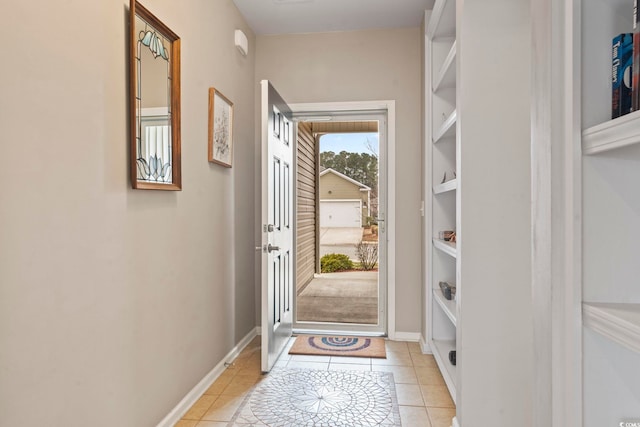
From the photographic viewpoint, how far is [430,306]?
3.11m

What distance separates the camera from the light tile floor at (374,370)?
220 centimetres

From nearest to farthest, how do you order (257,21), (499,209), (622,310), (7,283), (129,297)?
(622,310) → (7,283) → (129,297) → (499,209) → (257,21)

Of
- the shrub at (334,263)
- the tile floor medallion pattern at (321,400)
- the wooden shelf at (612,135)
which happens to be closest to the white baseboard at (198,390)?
the tile floor medallion pattern at (321,400)

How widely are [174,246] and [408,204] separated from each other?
6.88 feet

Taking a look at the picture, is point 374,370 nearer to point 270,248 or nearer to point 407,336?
point 407,336

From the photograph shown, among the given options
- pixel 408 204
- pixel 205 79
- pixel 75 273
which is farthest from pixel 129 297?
pixel 408 204

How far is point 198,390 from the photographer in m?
2.41

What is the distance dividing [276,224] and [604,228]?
2490mm

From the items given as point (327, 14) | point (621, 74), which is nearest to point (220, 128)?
point (327, 14)

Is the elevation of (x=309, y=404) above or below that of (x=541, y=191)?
below

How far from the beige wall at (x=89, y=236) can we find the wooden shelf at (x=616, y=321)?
150 centimetres

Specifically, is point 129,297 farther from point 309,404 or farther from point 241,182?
point 241,182

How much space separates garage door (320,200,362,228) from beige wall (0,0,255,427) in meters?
1.58

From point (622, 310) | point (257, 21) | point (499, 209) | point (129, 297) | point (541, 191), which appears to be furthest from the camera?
point (257, 21)
